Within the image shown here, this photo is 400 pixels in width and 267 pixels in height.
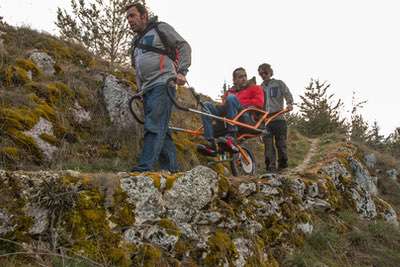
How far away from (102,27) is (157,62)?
1110 centimetres

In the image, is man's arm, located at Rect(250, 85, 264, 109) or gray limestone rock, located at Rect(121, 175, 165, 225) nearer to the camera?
gray limestone rock, located at Rect(121, 175, 165, 225)

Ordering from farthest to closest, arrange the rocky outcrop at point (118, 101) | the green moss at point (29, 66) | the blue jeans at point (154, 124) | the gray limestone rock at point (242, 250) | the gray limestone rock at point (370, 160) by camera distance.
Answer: the gray limestone rock at point (370, 160)
the rocky outcrop at point (118, 101)
the green moss at point (29, 66)
the blue jeans at point (154, 124)
the gray limestone rock at point (242, 250)

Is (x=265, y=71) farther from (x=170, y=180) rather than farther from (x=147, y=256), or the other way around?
(x=147, y=256)

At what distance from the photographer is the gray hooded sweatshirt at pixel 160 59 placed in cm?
498

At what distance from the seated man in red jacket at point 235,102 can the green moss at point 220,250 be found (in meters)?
2.66

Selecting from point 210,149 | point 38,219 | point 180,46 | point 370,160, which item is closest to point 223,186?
point 180,46

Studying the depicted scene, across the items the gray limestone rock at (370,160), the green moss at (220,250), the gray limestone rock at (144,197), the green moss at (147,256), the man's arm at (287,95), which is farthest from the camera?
the gray limestone rock at (370,160)

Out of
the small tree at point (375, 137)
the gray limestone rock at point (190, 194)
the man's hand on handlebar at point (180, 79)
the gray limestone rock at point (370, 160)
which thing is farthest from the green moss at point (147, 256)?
the small tree at point (375, 137)

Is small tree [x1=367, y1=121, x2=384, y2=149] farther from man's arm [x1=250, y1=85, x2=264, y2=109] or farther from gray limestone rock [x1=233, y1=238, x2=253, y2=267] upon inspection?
gray limestone rock [x1=233, y1=238, x2=253, y2=267]

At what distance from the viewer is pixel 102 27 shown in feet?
50.0

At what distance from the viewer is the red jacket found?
7.65 meters

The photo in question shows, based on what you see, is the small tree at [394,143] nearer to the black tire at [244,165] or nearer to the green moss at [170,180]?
the black tire at [244,165]

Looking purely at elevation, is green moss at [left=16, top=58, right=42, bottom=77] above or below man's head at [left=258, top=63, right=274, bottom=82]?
below

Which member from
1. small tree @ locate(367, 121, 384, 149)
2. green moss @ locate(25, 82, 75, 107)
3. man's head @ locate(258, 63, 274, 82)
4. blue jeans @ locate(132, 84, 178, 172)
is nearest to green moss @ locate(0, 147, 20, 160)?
blue jeans @ locate(132, 84, 178, 172)
